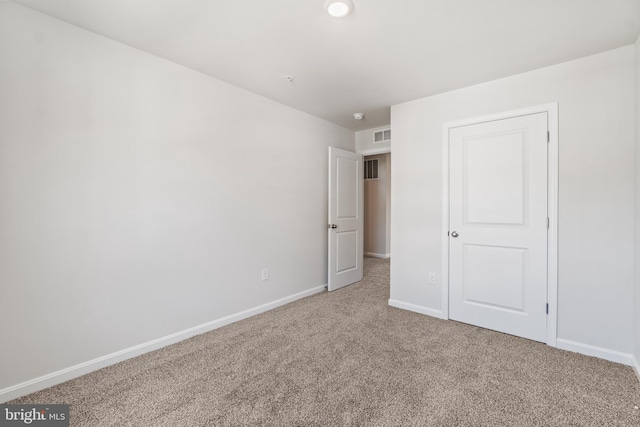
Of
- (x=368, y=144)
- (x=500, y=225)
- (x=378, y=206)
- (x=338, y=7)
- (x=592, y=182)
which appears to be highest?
(x=338, y=7)

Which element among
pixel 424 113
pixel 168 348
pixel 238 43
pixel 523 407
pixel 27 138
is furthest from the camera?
pixel 424 113

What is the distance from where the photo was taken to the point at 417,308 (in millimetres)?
3115

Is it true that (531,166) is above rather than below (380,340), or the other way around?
above

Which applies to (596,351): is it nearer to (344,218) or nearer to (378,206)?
(344,218)

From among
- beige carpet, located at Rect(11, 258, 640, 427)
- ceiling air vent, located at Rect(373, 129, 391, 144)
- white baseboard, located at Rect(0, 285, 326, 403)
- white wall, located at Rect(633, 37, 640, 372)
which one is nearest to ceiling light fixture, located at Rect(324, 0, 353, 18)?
white wall, located at Rect(633, 37, 640, 372)

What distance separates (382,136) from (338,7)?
2.63 m

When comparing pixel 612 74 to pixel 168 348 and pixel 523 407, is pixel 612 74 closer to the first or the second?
pixel 523 407

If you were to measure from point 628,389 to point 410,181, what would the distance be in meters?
2.25

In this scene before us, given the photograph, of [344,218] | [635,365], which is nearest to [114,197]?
[344,218]

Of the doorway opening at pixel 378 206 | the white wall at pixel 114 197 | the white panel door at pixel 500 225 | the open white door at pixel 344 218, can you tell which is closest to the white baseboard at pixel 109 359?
the white wall at pixel 114 197

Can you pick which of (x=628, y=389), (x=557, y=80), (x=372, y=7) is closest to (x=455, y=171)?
(x=557, y=80)

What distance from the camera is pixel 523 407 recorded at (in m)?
1.60

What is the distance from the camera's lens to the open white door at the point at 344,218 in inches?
151

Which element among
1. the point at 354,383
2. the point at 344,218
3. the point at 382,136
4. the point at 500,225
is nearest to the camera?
the point at 354,383
